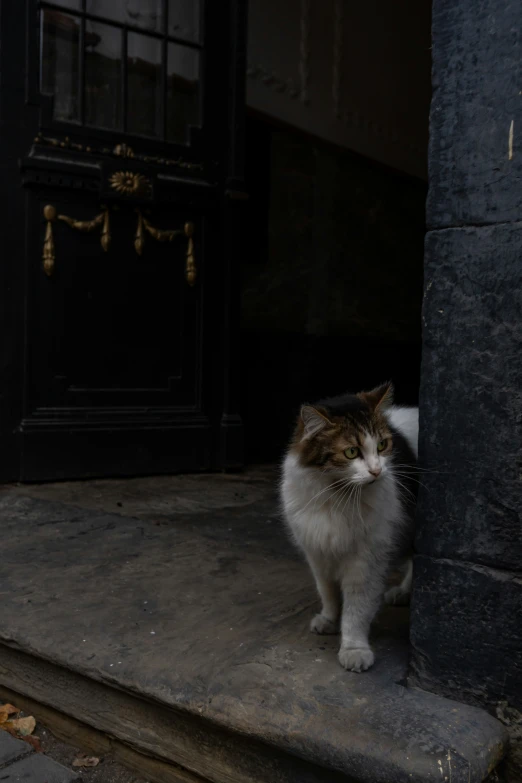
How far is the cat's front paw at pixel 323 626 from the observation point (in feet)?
6.38

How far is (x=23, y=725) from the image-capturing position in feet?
6.31

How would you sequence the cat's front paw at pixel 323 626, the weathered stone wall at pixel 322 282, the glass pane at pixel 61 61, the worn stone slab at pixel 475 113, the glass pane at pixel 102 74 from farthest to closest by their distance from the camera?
the weathered stone wall at pixel 322 282, the glass pane at pixel 102 74, the glass pane at pixel 61 61, the cat's front paw at pixel 323 626, the worn stone slab at pixel 475 113

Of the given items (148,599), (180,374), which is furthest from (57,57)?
(148,599)

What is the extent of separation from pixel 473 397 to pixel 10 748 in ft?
4.34

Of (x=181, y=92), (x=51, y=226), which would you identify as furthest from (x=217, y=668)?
(x=181, y=92)

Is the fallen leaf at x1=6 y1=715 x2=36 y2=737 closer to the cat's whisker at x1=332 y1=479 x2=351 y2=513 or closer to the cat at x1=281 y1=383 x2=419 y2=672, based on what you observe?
the cat at x1=281 y1=383 x2=419 y2=672

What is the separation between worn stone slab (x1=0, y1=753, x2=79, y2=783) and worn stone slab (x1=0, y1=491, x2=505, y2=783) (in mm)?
189

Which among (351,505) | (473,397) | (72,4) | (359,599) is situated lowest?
(359,599)

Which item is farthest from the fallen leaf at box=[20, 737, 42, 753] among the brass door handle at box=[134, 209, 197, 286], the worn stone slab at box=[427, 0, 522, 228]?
the brass door handle at box=[134, 209, 197, 286]

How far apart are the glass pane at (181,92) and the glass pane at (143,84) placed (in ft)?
0.24

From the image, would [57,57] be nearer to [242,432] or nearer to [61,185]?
[61,185]

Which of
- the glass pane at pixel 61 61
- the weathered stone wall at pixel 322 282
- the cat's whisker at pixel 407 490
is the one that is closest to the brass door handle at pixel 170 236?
the glass pane at pixel 61 61

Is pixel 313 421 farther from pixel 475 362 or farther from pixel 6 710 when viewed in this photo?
pixel 6 710

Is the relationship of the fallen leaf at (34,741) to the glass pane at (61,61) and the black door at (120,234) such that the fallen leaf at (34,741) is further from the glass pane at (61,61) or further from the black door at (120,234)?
the glass pane at (61,61)
